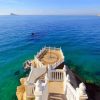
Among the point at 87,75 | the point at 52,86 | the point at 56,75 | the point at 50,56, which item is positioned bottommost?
the point at 87,75

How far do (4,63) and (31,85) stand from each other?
105ft

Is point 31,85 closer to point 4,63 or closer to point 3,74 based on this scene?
point 3,74

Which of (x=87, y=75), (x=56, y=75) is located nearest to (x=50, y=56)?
(x=87, y=75)

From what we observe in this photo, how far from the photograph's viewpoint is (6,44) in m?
84.8

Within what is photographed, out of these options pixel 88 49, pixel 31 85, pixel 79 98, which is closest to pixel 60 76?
pixel 31 85

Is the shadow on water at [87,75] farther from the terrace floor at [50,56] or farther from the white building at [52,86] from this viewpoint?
the white building at [52,86]

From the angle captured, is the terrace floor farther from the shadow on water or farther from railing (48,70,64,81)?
railing (48,70,64,81)

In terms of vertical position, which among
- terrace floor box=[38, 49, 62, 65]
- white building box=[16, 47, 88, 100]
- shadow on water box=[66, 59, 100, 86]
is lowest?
shadow on water box=[66, 59, 100, 86]

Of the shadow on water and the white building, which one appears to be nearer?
the white building

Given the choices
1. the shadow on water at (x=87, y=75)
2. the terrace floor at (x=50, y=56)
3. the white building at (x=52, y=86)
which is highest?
the white building at (x=52, y=86)

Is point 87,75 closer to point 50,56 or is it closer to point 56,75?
point 50,56

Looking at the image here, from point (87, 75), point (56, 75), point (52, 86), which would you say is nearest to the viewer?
point (52, 86)

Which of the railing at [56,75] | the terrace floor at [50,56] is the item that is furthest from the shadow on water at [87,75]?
the railing at [56,75]

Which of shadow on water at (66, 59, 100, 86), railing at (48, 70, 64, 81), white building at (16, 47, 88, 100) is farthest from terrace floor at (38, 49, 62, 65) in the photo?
railing at (48, 70, 64, 81)
